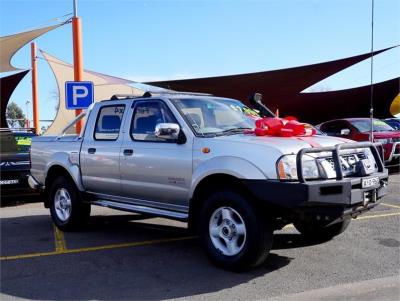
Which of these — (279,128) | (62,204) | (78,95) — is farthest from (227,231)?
(78,95)

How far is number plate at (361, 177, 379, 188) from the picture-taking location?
493cm

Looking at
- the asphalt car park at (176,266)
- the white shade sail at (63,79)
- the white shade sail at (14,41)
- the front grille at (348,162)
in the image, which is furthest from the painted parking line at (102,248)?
the white shade sail at (63,79)

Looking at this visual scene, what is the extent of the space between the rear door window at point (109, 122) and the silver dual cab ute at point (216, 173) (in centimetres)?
1

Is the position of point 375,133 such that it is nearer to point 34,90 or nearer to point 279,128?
point 279,128

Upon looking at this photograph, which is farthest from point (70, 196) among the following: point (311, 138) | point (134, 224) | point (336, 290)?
point (336, 290)

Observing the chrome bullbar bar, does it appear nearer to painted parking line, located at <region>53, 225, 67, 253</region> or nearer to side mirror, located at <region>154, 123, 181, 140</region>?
side mirror, located at <region>154, 123, 181, 140</region>

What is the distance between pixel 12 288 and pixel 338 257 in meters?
3.48

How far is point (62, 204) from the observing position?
7.36 metres

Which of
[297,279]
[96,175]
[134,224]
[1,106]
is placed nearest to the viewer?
[297,279]

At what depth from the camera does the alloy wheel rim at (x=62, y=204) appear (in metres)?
7.22

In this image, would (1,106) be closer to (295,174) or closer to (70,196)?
(70,196)

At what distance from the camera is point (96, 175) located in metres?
6.77

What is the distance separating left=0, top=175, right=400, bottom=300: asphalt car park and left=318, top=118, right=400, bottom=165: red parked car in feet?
20.4

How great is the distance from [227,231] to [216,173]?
62 centimetres
